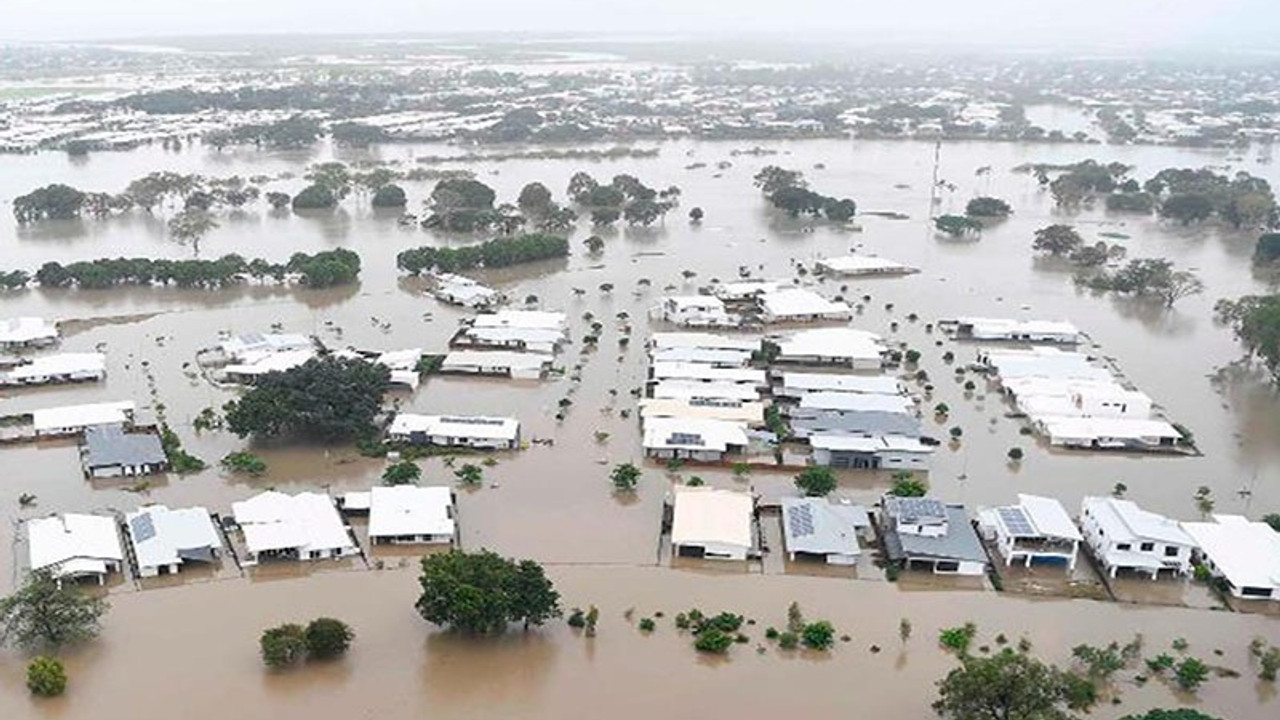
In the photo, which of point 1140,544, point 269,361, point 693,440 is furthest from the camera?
point 269,361

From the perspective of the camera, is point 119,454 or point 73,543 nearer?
point 73,543

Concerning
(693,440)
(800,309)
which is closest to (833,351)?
(800,309)

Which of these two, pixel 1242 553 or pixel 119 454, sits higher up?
Result: pixel 119 454

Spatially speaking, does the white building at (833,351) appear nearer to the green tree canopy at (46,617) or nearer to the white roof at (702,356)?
the white roof at (702,356)

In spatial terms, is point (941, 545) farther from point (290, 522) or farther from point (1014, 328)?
point (1014, 328)

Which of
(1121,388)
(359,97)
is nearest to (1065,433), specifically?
(1121,388)

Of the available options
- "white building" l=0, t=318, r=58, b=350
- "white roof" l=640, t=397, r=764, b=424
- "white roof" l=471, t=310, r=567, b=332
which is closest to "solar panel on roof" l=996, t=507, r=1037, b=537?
"white roof" l=640, t=397, r=764, b=424

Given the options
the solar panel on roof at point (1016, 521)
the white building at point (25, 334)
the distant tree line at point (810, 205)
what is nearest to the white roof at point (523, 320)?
the white building at point (25, 334)
